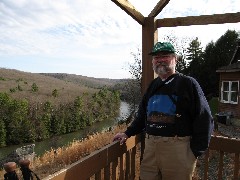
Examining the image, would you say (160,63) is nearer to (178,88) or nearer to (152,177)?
(178,88)

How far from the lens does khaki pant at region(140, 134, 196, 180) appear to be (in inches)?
91.3

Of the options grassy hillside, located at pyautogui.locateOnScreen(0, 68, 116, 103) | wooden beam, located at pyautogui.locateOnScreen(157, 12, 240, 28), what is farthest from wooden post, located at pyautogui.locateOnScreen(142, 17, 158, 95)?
grassy hillside, located at pyautogui.locateOnScreen(0, 68, 116, 103)

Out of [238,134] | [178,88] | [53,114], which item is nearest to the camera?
[178,88]

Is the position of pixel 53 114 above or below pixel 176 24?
below

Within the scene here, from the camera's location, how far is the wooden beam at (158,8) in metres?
3.44

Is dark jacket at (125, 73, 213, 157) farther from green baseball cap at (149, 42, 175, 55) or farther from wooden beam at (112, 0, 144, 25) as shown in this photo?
wooden beam at (112, 0, 144, 25)

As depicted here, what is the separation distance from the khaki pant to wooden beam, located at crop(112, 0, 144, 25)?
1467 mm

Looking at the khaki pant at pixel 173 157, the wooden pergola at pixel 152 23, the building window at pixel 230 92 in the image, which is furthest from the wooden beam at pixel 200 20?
the building window at pixel 230 92

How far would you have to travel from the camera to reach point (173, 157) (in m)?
2.34

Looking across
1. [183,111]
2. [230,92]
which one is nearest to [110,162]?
[183,111]

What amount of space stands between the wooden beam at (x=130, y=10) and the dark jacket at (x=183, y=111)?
1.10 metres

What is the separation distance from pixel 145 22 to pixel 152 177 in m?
1.94

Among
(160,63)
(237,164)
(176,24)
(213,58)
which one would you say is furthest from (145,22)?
(213,58)

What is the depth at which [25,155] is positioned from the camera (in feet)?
47.1
